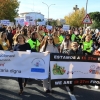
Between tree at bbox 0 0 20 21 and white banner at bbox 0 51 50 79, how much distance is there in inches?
1748

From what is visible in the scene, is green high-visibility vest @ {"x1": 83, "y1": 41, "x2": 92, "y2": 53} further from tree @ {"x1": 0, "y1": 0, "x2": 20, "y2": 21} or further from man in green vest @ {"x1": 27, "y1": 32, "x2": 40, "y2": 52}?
tree @ {"x1": 0, "y1": 0, "x2": 20, "y2": 21}

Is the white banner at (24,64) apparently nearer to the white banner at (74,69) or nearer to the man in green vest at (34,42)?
the white banner at (74,69)

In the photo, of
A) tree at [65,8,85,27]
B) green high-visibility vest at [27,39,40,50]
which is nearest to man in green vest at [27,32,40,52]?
green high-visibility vest at [27,39,40,50]

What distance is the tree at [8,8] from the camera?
4959 centimetres

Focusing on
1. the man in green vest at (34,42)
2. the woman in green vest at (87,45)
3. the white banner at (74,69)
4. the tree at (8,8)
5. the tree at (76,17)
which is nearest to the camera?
the white banner at (74,69)

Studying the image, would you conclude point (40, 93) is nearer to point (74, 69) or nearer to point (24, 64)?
point (24, 64)

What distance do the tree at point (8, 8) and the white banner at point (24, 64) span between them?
1748 inches

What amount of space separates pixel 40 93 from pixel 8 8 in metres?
46.9

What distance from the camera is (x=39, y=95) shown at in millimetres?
6344

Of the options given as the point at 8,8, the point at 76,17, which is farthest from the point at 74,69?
the point at 76,17

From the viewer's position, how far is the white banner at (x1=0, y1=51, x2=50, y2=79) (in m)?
6.39

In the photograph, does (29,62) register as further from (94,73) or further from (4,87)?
(94,73)

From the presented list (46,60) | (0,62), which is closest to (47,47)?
(46,60)

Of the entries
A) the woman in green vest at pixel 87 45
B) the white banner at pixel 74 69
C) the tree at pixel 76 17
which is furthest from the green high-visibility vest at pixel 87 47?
the tree at pixel 76 17
